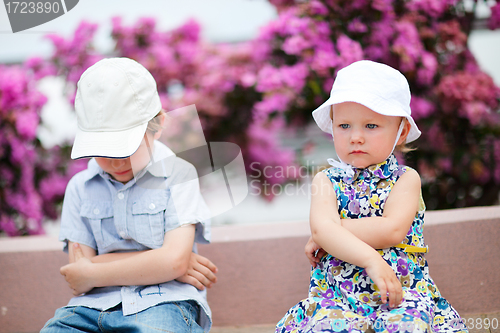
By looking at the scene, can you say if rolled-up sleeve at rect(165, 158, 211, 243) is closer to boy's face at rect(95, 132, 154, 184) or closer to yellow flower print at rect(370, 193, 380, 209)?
boy's face at rect(95, 132, 154, 184)

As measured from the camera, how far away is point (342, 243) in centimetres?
139

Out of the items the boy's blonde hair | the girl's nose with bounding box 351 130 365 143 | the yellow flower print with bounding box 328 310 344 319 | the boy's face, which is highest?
the boy's blonde hair

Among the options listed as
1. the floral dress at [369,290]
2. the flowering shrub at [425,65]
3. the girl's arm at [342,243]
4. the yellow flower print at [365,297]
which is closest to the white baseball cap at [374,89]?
the floral dress at [369,290]

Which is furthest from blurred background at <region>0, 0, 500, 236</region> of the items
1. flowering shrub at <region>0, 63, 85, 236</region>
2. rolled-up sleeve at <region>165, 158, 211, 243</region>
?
rolled-up sleeve at <region>165, 158, 211, 243</region>

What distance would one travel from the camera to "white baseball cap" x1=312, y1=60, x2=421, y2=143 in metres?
1.43

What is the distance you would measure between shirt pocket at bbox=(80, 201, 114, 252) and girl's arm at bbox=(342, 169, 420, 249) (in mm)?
862

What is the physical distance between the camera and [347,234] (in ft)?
4.61

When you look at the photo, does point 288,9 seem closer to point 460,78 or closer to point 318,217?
point 460,78

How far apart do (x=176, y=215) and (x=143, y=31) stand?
1808mm

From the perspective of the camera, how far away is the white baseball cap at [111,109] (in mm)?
1506

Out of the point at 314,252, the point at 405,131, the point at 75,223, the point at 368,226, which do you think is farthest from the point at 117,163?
the point at 405,131

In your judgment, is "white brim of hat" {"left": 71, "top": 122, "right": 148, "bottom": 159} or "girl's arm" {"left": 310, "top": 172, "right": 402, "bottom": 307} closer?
"girl's arm" {"left": 310, "top": 172, "right": 402, "bottom": 307}

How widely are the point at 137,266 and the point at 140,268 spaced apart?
0.01 metres

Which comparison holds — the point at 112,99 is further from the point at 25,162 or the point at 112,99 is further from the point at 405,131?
the point at 25,162
